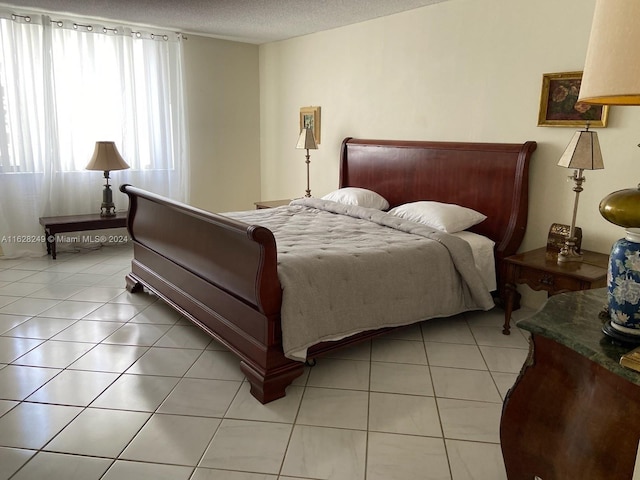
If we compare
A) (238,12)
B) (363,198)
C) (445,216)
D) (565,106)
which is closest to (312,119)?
(238,12)

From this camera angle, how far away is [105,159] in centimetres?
465

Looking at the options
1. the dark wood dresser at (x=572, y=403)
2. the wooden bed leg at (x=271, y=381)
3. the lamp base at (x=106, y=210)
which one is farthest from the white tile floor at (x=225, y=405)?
the lamp base at (x=106, y=210)

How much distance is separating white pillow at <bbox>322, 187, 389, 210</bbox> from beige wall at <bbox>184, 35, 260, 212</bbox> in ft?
6.89

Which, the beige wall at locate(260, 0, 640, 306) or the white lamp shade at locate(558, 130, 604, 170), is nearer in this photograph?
the white lamp shade at locate(558, 130, 604, 170)

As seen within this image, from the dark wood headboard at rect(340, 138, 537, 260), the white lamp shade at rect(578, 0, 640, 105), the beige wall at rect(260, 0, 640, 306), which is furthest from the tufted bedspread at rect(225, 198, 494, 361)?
the white lamp shade at rect(578, 0, 640, 105)

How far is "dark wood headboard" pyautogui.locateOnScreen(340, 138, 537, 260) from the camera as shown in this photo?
3275mm

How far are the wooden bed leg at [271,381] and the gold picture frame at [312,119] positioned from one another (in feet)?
10.7


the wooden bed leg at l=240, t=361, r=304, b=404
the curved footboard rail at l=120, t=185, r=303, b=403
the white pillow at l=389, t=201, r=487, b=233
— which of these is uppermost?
the white pillow at l=389, t=201, r=487, b=233

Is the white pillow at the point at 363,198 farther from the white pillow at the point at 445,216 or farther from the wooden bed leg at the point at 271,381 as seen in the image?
the wooden bed leg at the point at 271,381

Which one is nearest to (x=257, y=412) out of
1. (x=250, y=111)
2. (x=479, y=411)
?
(x=479, y=411)

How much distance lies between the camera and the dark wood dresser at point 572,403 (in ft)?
3.71

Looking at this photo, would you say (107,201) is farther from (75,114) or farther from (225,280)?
(225,280)

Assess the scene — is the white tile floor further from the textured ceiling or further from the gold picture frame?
the gold picture frame

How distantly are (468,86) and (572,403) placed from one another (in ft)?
9.43
